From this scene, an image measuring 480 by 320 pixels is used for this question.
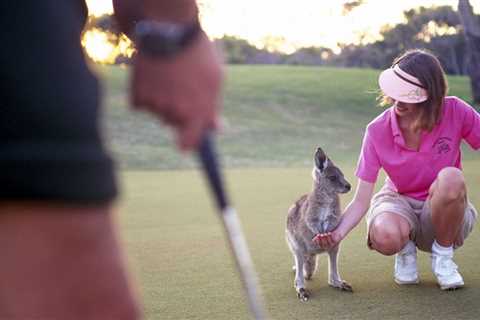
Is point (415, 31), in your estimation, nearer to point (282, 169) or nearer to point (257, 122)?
point (257, 122)

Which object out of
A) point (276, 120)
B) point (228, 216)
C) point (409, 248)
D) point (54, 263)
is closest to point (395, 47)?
point (276, 120)

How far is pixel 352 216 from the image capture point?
446cm

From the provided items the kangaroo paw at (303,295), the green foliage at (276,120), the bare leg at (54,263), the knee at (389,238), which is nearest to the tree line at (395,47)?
the green foliage at (276,120)

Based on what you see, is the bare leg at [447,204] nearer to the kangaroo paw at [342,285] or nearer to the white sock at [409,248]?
the white sock at [409,248]

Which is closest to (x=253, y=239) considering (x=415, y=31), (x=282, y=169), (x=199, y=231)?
(x=199, y=231)

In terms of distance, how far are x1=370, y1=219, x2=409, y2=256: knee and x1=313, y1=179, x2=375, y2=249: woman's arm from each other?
0.40ft

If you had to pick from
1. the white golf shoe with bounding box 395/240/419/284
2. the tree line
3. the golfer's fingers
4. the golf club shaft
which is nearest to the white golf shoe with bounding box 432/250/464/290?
the white golf shoe with bounding box 395/240/419/284

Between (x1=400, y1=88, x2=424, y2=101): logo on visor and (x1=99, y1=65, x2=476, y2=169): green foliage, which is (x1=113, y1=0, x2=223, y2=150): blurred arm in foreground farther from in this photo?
(x1=99, y1=65, x2=476, y2=169): green foliage

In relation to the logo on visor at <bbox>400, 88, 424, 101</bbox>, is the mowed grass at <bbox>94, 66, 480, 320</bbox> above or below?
below

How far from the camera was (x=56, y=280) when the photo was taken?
121 centimetres

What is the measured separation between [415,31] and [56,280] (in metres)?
34.3

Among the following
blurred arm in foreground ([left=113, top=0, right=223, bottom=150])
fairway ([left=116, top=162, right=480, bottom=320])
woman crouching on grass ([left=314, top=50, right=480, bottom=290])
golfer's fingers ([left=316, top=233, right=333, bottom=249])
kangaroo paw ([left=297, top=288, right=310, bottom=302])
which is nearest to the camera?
blurred arm in foreground ([left=113, top=0, right=223, bottom=150])

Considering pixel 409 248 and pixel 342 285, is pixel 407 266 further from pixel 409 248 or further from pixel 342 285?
pixel 342 285

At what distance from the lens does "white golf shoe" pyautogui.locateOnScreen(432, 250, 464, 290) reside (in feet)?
13.7
